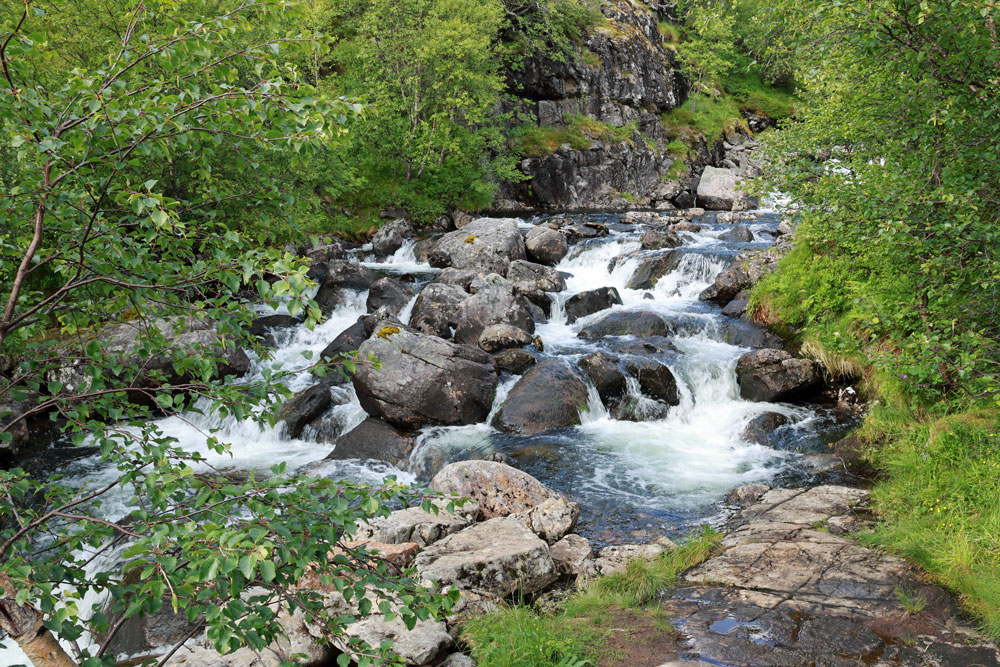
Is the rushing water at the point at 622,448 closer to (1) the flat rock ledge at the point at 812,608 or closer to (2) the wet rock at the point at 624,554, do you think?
(2) the wet rock at the point at 624,554

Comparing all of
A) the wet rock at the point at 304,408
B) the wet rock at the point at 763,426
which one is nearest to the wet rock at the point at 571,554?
the wet rock at the point at 763,426

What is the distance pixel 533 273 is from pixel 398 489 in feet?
58.1

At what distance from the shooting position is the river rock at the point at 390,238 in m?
24.9

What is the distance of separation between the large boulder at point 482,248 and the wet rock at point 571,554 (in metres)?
14.0

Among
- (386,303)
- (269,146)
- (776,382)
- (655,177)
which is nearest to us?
(269,146)

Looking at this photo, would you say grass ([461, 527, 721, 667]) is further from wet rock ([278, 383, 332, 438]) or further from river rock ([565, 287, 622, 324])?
river rock ([565, 287, 622, 324])

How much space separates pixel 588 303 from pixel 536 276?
9.26 ft

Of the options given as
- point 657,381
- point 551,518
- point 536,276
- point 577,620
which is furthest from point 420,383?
point 536,276

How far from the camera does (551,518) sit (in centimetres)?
839

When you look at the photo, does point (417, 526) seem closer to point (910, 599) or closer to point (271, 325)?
point (910, 599)

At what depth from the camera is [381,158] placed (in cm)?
2922

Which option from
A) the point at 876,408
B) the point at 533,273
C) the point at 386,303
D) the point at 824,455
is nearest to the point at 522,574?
the point at 824,455

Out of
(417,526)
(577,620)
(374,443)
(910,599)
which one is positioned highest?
(910,599)

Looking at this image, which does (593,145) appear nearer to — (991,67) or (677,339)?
(677,339)
